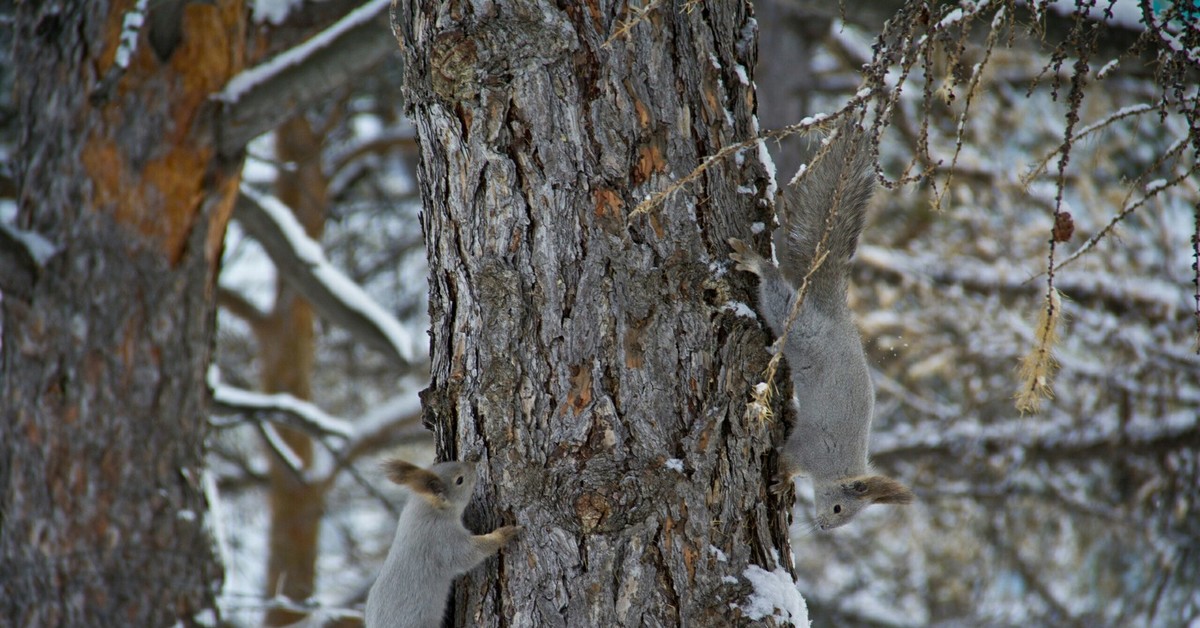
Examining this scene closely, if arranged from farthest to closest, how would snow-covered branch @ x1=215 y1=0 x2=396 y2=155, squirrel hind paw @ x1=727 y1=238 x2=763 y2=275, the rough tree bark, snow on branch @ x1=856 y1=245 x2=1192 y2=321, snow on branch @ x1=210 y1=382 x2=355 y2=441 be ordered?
snow on branch @ x1=856 y1=245 x2=1192 y2=321
snow on branch @ x1=210 y1=382 x2=355 y2=441
snow-covered branch @ x1=215 y1=0 x2=396 y2=155
squirrel hind paw @ x1=727 y1=238 x2=763 y2=275
the rough tree bark

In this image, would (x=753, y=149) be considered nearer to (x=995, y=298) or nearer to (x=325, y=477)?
(x=995, y=298)

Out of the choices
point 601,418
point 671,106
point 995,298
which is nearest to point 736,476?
point 601,418

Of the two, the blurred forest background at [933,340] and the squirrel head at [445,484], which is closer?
the squirrel head at [445,484]

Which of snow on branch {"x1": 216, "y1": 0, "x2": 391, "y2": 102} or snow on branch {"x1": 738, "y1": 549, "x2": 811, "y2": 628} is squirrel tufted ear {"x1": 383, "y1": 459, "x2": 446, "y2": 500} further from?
snow on branch {"x1": 216, "y1": 0, "x2": 391, "y2": 102}

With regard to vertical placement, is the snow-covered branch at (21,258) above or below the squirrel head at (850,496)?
above

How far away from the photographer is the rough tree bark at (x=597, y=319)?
162cm

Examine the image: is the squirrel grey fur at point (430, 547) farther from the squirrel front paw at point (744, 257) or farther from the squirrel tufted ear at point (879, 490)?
the squirrel tufted ear at point (879, 490)

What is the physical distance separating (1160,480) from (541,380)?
4.94 meters

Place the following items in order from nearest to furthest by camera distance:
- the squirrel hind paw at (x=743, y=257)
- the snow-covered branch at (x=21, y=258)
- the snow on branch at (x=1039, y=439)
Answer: the squirrel hind paw at (x=743, y=257) → the snow-covered branch at (x=21, y=258) → the snow on branch at (x=1039, y=439)

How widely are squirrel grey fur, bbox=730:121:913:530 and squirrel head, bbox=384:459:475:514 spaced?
65cm

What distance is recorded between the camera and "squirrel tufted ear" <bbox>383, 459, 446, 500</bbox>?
177 centimetres

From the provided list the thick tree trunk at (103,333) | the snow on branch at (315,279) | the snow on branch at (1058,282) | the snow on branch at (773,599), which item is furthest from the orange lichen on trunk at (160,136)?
the snow on branch at (1058,282)

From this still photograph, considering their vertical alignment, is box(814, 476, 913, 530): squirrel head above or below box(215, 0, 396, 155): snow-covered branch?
below

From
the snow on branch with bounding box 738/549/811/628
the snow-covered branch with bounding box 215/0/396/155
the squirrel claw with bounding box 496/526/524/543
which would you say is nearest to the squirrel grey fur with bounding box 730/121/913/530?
the snow on branch with bounding box 738/549/811/628
